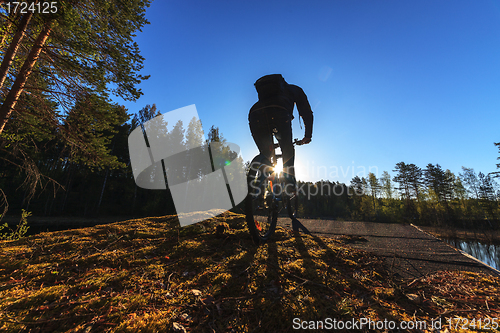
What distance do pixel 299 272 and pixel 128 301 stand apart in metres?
1.41

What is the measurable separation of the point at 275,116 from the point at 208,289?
2.47 metres

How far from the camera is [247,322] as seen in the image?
1.08m

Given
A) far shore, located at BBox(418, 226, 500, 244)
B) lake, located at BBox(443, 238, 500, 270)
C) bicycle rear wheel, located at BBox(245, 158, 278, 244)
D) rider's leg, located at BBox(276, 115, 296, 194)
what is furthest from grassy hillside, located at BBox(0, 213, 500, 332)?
far shore, located at BBox(418, 226, 500, 244)

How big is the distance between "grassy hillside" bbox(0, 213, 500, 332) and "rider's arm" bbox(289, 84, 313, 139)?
2262 millimetres

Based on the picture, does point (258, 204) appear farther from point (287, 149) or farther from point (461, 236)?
point (461, 236)

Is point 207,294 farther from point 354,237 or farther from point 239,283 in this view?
point 354,237

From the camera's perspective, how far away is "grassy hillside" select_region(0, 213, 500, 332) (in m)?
1.08

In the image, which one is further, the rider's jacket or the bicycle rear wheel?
the rider's jacket

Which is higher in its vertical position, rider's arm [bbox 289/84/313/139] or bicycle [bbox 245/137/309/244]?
rider's arm [bbox 289/84/313/139]

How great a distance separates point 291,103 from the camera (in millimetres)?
3242

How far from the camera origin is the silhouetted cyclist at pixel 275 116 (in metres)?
2.94

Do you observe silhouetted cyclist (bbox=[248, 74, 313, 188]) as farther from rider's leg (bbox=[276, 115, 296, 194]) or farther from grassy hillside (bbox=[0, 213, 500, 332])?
grassy hillside (bbox=[0, 213, 500, 332])

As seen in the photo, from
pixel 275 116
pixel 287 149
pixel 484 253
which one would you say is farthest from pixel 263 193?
pixel 484 253

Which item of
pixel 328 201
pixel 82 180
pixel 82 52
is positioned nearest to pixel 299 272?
pixel 82 52
